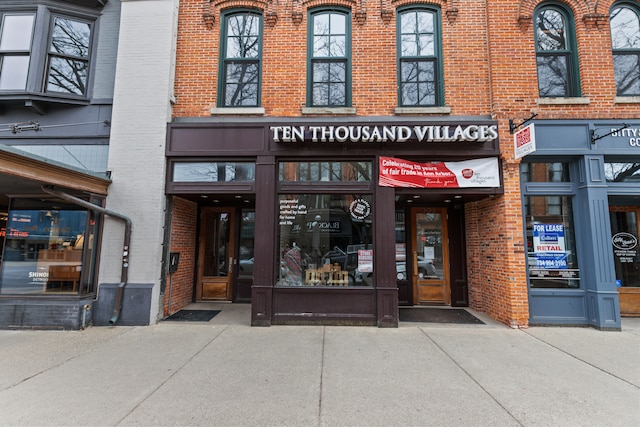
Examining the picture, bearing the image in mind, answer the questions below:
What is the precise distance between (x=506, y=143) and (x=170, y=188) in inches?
287

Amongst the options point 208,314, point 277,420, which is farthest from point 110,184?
point 277,420

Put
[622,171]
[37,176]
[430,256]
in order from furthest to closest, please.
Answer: [430,256] < [622,171] < [37,176]

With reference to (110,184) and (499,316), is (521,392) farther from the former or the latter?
(110,184)

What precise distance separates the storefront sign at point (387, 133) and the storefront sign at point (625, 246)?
4.27 m

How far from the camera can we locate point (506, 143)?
6402 mm

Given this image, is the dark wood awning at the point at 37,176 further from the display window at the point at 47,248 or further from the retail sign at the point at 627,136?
the retail sign at the point at 627,136

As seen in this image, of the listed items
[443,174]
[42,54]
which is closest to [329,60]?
[443,174]

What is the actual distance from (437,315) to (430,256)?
1621mm

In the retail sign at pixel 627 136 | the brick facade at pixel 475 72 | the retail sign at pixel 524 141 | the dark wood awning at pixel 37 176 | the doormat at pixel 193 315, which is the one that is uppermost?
the brick facade at pixel 475 72

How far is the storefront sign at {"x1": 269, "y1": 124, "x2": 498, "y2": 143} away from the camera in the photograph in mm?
6094

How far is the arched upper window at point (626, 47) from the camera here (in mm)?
6664

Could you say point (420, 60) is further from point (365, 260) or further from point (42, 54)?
point (42, 54)

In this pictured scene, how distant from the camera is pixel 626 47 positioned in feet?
22.1

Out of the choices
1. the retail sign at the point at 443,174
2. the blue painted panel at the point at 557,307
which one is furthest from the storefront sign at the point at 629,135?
the blue painted panel at the point at 557,307
